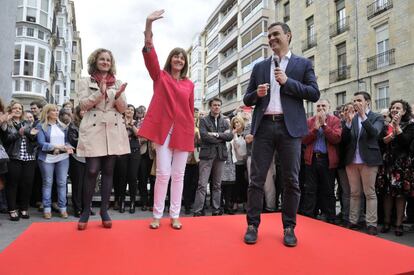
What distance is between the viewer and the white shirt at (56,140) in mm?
5871

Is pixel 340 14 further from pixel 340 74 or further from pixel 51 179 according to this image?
pixel 51 179

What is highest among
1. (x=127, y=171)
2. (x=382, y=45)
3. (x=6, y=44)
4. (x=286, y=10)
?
(x=286, y=10)

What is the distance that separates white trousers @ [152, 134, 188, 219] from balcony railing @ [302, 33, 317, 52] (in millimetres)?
22685

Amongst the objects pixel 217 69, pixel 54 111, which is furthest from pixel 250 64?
pixel 54 111

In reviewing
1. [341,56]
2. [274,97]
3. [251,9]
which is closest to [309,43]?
[341,56]

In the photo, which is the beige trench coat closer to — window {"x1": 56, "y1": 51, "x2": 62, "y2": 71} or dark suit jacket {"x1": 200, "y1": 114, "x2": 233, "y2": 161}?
dark suit jacket {"x1": 200, "y1": 114, "x2": 233, "y2": 161}

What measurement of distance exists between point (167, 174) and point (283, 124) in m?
1.37

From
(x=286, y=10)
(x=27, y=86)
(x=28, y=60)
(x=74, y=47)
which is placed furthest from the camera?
(x=74, y=47)

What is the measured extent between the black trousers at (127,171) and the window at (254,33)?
26628 mm

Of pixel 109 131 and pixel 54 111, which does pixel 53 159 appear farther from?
pixel 109 131

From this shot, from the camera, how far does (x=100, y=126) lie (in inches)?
137

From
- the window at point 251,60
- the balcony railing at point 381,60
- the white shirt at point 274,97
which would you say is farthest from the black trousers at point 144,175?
the window at point 251,60

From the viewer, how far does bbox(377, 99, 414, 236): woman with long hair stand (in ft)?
16.8

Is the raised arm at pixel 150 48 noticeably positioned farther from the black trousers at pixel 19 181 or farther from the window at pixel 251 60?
the window at pixel 251 60
